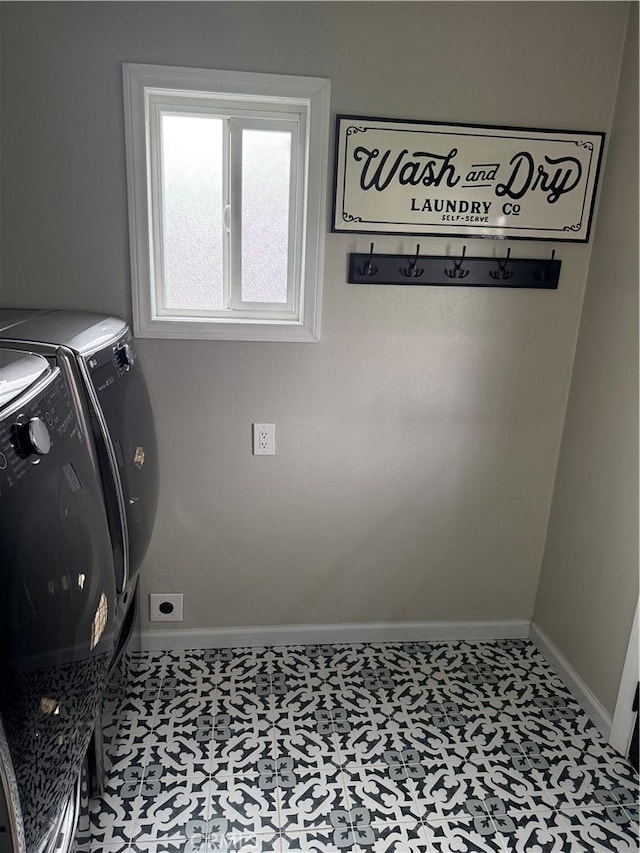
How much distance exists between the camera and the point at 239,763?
5.86ft

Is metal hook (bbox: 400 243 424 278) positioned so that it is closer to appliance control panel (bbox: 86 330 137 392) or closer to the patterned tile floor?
appliance control panel (bbox: 86 330 137 392)

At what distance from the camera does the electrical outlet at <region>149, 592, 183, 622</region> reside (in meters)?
2.25

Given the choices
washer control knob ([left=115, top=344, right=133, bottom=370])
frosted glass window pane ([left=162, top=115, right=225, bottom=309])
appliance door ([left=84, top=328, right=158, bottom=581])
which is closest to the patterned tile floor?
appliance door ([left=84, top=328, right=158, bottom=581])

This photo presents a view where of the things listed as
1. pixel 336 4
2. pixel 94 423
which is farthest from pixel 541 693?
pixel 336 4

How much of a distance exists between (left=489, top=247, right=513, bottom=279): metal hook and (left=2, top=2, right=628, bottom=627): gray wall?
6 centimetres

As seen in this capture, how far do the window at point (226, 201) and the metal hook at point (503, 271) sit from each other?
1.99ft

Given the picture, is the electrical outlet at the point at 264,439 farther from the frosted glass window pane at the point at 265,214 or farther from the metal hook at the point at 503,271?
the metal hook at the point at 503,271

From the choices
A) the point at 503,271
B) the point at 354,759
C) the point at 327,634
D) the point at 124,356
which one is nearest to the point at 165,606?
the point at 327,634

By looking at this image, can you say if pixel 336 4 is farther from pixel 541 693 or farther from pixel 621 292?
pixel 541 693

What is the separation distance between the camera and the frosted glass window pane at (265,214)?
199 cm

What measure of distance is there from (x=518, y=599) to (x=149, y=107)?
2.27 meters

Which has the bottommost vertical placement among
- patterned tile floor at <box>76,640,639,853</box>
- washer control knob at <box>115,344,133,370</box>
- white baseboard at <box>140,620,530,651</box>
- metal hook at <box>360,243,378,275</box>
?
patterned tile floor at <box>76,640,639,853</box>

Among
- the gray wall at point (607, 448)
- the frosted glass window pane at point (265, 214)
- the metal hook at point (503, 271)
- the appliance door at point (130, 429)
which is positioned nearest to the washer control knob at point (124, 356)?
the appliance door at point (130, 429)

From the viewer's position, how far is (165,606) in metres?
2.26
